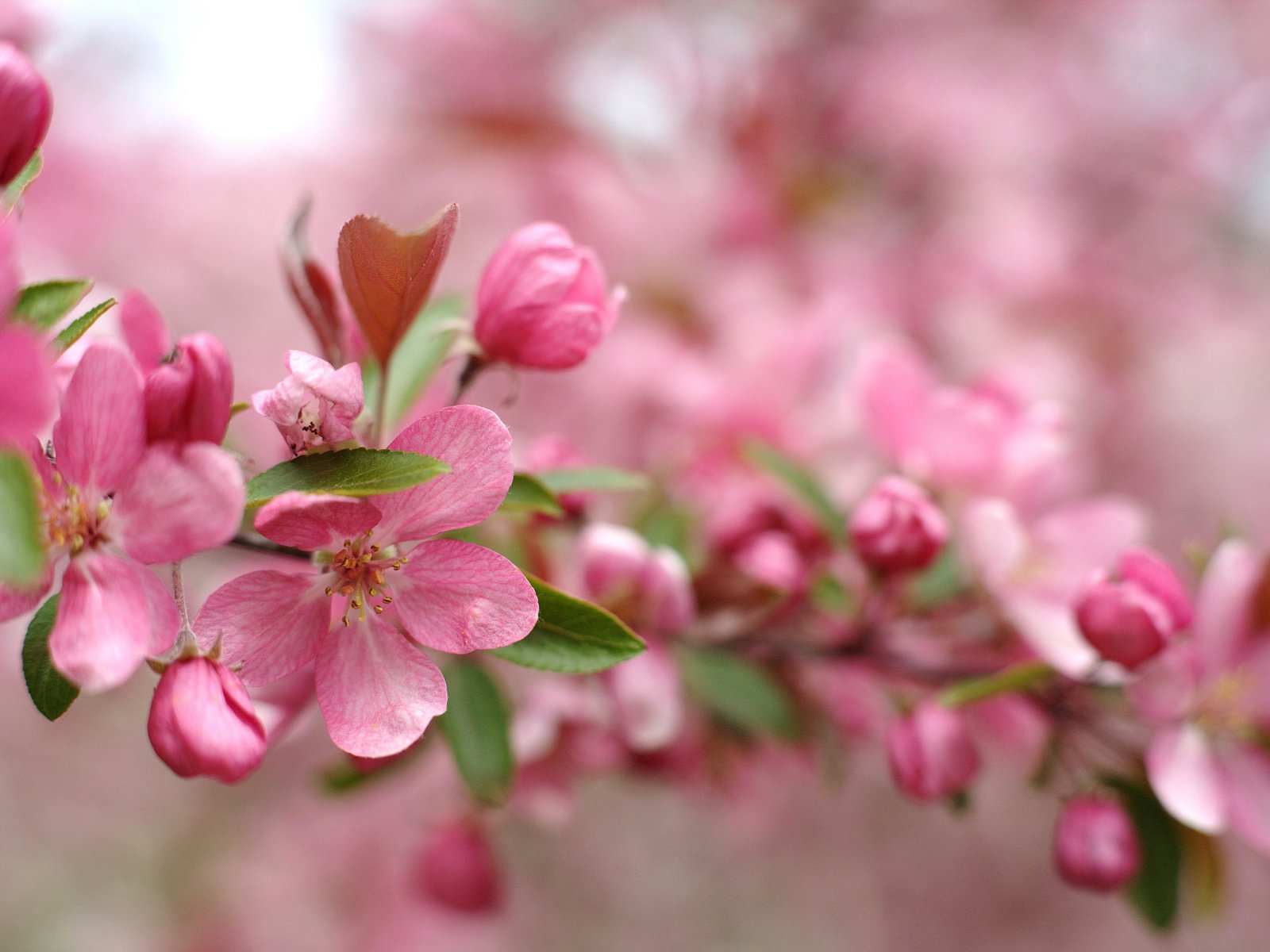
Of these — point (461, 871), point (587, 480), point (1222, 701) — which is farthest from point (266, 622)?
point (1222, 701)

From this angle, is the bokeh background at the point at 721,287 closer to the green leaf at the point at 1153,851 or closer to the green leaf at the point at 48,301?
the green leaf at the point at 1153,851

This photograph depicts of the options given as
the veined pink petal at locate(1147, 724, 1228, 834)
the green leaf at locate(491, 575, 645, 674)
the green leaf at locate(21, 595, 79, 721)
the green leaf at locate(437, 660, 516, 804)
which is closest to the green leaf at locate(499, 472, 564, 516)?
the green leaf at locate(491, 575, 645, 674)

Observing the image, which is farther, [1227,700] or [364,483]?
[1227,700]

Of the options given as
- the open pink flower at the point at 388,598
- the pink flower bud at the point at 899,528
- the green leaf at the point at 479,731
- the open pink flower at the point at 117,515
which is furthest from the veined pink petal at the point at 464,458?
the pink flower bud at the point at 899,528

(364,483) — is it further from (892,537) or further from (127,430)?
(892,537)

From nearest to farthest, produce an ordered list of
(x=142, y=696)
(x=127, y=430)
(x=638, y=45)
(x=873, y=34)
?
(x=127, y=430) < (x=873, y=34) < (x=638, y=45) < (x=142, y=696)

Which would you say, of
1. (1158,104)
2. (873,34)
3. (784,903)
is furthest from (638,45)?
(784,903)

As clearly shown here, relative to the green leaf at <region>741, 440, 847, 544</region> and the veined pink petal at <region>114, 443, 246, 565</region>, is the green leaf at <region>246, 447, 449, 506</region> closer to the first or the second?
the veined pink petal at <region>114, 443, 246, 565</region>
